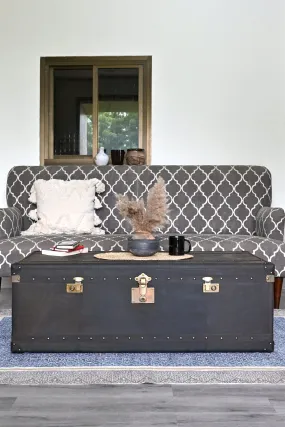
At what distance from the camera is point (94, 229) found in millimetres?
3721

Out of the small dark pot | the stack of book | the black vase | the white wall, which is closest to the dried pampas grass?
the small dark pot

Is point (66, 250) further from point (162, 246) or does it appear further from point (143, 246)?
point (162, 246)

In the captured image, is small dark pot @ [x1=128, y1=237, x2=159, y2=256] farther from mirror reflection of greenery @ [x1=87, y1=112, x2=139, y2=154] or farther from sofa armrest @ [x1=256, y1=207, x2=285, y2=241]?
mirror reflection of greenery @ [x1=87, y1=112, x2=139, y2=154]

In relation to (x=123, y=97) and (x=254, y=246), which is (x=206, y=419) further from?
(x=123, y=97)

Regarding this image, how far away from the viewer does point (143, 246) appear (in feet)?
7.80

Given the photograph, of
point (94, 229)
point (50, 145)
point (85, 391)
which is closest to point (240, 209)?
point (94, 229)

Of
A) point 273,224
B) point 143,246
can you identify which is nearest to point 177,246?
point 143,246

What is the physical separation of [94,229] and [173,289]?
63.2 inches

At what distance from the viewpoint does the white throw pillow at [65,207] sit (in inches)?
143

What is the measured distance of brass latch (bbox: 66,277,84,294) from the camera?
7.21 feet

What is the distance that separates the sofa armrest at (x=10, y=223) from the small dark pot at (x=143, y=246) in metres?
1.34

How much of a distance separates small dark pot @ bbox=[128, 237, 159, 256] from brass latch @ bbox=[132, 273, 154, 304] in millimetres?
208

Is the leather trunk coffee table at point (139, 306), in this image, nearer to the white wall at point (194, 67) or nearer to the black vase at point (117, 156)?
the black vase at point (117, 156)

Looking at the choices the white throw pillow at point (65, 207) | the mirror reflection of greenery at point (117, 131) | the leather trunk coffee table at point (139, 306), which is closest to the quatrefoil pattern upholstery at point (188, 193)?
the white throw pillow at point (65, 207)
